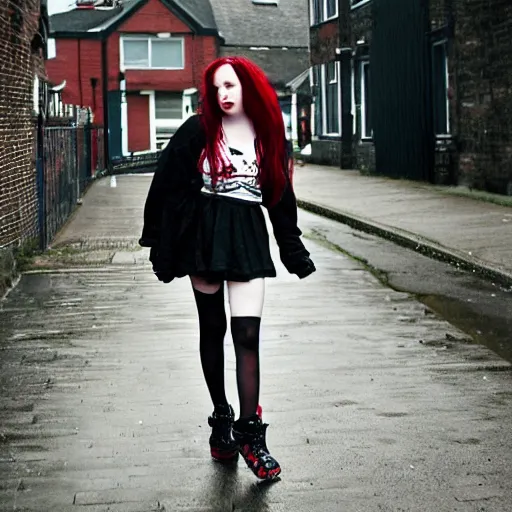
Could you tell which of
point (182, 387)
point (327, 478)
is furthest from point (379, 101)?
point (327, 478)

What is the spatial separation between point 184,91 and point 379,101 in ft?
61.7

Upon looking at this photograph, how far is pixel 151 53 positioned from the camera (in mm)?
44000

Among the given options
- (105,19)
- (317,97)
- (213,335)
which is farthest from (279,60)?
(213,335)

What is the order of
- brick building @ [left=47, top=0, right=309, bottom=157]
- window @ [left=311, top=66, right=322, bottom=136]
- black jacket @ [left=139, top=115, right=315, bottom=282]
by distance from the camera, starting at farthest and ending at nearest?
brick building @ [left=47, top=0, right=309, bottom=157] < window @ [left=311, top=66, right=322, bottom=136] < black jacket @ [left=139, top=115, right=315, bottom=282]

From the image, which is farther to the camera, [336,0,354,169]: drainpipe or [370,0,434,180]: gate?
[336,0,354,169]: drainpipe

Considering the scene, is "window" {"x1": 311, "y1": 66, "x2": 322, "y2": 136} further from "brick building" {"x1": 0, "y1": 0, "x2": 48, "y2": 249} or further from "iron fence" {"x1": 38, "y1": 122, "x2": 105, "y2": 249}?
"brick building" {"x1": 0, "y1": 0, "x2": 48, "y2": 249}

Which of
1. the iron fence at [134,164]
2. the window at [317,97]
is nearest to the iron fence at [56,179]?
the window at [317,97]

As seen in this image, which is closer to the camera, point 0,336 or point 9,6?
point 0,336

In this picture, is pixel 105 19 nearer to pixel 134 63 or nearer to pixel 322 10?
pixel 134 63

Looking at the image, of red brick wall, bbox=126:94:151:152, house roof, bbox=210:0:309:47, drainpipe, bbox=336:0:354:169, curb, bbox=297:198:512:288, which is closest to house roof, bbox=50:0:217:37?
red brick wall, bbox=126:94:151:152

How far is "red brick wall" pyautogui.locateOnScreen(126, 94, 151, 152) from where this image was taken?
43.4 metres

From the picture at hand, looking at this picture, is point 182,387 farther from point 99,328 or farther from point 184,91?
point 184,91

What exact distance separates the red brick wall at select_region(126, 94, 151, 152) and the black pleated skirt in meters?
39.0

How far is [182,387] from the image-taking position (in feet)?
20.9
